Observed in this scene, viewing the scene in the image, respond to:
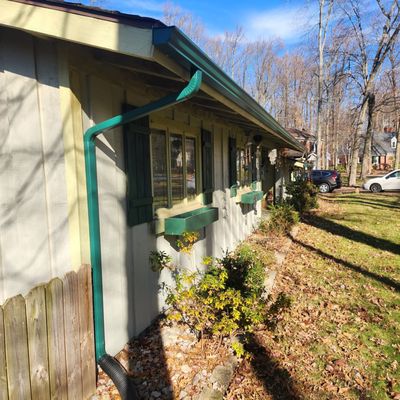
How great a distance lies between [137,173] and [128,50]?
1545 millimetres

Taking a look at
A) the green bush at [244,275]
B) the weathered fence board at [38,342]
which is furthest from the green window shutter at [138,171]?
the weathered fence board at [38,342]

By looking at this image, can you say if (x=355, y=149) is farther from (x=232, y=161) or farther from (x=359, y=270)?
(x=359, y=270)

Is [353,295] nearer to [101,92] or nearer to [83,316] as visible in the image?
[83,316]

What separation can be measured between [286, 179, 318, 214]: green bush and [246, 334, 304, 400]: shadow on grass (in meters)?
9.62

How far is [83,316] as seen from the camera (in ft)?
8.79

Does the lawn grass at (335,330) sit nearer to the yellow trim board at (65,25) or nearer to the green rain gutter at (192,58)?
the green rain gutter at (192,58)

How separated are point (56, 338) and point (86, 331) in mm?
338

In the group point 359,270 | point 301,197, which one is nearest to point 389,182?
point 301,197

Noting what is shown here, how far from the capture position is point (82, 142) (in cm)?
281

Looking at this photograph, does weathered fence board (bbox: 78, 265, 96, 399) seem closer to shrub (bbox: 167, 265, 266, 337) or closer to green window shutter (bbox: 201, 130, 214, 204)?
shrub (bbox: 167, 265, 266, 337)

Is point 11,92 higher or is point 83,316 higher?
point 11,92

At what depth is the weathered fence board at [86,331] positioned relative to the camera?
2.66 meters

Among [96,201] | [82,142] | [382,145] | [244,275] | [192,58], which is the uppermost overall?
[382,145]

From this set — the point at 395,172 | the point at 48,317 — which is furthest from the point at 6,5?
the point at 395,172
